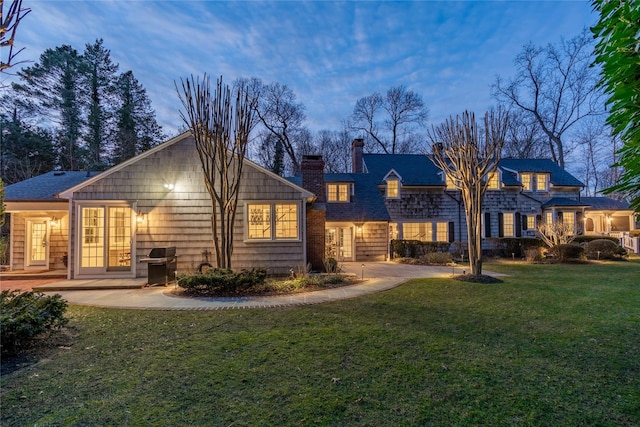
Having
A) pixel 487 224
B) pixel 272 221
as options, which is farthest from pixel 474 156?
pixel 487 224

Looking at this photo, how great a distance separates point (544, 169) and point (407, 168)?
9.48 meters

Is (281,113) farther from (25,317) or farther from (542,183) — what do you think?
(25,317)

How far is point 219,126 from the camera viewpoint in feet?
29.1

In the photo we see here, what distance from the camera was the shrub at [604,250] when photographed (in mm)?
15367

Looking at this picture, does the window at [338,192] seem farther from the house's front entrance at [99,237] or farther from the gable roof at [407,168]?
the house's front entrance at [99,237]

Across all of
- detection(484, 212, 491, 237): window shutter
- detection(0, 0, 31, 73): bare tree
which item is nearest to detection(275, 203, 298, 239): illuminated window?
detection(0, 0, 31, 73): bare tree

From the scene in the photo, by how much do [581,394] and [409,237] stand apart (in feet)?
51.9

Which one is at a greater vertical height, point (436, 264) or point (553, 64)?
point (553, 64)

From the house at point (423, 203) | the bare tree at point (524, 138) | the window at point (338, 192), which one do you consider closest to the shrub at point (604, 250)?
the house at point (423, 203)

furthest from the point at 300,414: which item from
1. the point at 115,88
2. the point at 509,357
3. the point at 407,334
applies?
the point at 115,88

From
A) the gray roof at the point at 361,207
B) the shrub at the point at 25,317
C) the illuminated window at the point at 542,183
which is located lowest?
the shrub at the point at 25,317

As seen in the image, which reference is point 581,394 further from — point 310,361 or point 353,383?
point 310,361

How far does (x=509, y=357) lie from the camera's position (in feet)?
12.8

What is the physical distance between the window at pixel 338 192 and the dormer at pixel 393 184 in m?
3.13
